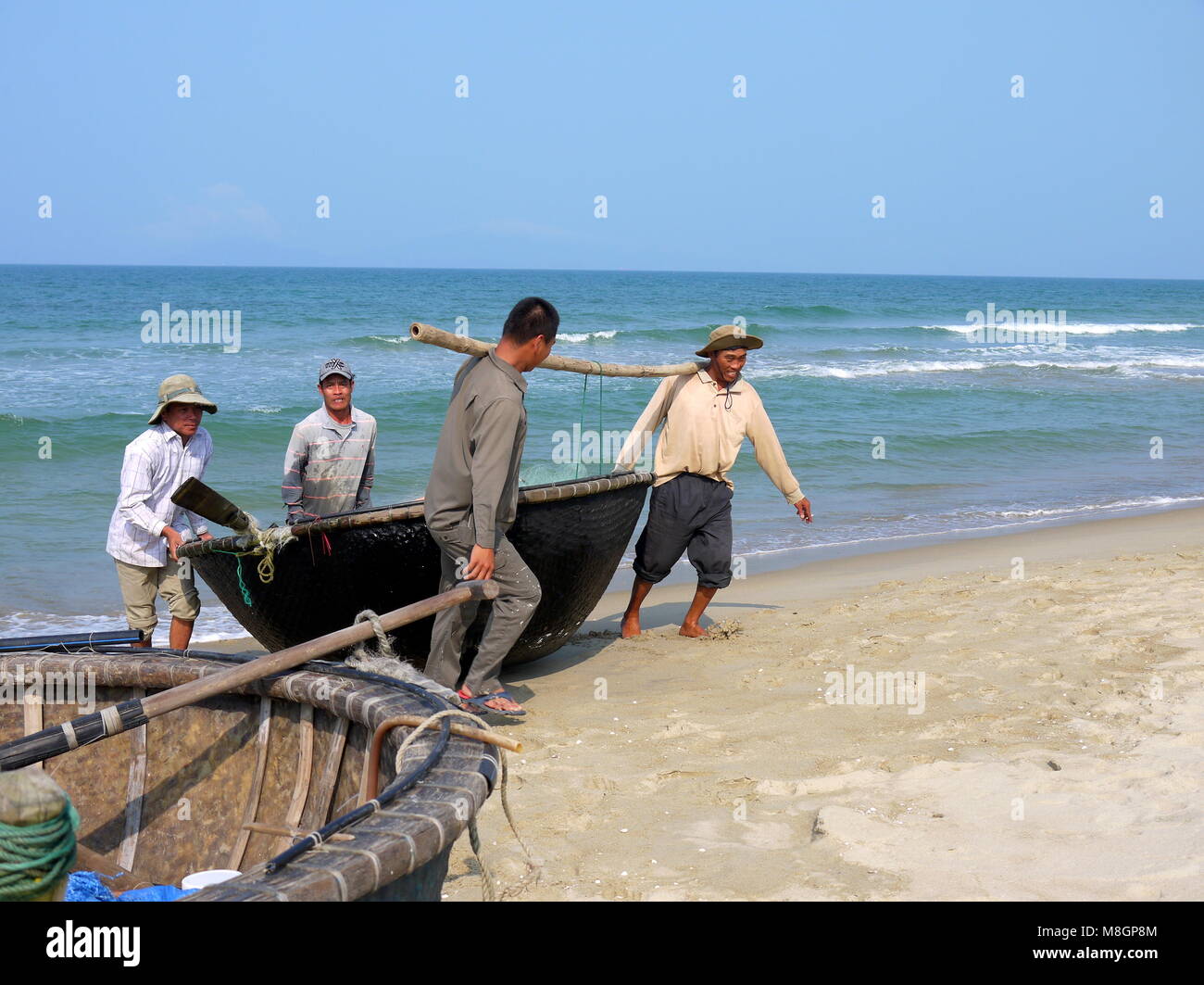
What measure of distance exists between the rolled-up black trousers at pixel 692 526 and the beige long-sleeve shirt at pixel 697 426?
0.22 ft

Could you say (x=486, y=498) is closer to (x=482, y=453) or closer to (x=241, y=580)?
(x=482, y=453)

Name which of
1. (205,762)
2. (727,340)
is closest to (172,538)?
(205,762)

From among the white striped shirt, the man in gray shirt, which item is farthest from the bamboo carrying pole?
the white striped shirt

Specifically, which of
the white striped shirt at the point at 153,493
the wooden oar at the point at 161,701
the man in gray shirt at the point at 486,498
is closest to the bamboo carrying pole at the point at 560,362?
the man in gray shirt at the point at 486,498

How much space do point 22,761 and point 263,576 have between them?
7.01 ft

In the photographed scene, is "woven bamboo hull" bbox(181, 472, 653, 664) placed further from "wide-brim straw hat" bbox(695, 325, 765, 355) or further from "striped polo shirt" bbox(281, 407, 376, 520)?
"wide-brim straw hat" bbox(695, 325, 765, 355)

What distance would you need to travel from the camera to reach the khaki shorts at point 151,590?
524 centimetres

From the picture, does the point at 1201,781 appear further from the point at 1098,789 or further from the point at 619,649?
the point at 619,649

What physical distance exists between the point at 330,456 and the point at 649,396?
47.5ft

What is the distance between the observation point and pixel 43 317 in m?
34.7

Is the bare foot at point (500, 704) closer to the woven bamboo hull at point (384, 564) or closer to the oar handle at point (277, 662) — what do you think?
the woven bamboo hull at point (384, 564)

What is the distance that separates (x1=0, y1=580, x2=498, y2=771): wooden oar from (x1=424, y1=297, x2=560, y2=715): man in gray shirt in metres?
0.76

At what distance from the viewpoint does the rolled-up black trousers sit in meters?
6.18

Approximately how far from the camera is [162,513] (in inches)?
204
